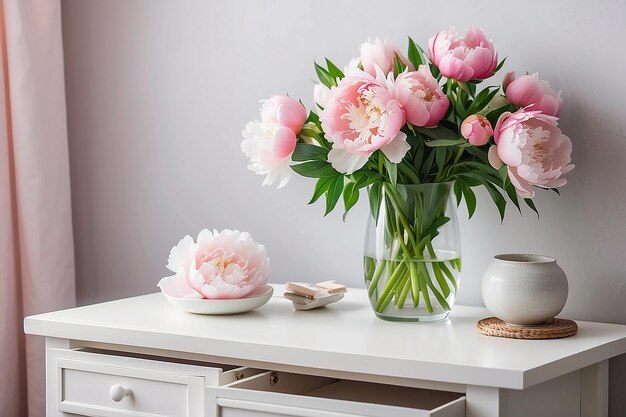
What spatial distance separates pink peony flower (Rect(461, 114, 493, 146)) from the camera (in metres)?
1.48

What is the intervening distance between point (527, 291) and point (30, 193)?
1231 mm

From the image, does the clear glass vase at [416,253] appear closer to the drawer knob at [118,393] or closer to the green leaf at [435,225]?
the green leaf at [435,225]

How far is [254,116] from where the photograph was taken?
6.68 feet

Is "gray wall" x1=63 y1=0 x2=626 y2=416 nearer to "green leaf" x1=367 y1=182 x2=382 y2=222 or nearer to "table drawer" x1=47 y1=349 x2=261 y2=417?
"green leaf" x1=367 y1=182 x2=382 y2=222

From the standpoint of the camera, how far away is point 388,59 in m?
1.57

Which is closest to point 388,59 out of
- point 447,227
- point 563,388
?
point 447,227

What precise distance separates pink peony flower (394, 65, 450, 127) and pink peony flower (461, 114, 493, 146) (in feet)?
0.16

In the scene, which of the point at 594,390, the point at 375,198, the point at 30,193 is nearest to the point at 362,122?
the point at 375,198

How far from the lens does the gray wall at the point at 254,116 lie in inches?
65.1

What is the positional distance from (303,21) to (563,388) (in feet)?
3.07

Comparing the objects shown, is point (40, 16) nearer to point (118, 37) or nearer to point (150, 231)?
point (118, 37)

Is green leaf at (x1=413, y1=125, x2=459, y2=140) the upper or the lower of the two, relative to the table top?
upper

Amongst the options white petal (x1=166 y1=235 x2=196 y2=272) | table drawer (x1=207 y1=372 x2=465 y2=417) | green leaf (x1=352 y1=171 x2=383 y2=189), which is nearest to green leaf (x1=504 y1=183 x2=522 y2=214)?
green leaf (x1=352 y1=171 x2=383 y2=189)

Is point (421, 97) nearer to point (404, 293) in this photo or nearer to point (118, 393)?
point (404, 293)
